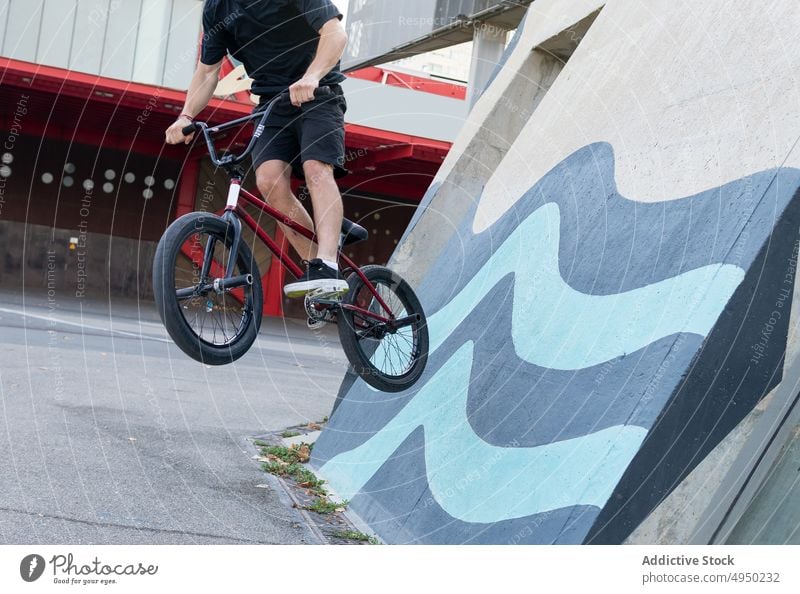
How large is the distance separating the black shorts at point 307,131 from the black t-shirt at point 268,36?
98mm

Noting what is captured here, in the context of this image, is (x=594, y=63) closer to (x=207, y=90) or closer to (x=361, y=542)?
(x=207, y=90)

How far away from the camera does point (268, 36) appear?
4.57 meters

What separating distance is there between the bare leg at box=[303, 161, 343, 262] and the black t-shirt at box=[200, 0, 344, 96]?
443mm

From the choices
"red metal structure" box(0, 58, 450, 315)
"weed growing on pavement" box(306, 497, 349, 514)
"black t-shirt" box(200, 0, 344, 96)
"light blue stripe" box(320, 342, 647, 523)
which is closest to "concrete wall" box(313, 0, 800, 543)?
"light blue stripe" box(320, 342, 647, 523)

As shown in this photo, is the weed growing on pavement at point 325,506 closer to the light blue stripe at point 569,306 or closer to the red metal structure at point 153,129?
the light blue stripe at point 569,306

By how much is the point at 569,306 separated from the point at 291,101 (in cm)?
162

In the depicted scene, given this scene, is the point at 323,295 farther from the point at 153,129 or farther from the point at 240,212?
the point at 153,129

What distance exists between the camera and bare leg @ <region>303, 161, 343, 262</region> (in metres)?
4.66

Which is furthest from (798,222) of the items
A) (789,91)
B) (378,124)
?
(378,124)

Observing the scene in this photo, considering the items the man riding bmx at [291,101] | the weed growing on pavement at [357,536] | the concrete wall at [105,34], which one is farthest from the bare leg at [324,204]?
the concrete wall at [105,34]

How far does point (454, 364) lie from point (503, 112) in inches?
126

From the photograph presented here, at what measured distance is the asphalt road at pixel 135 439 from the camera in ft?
14.0
